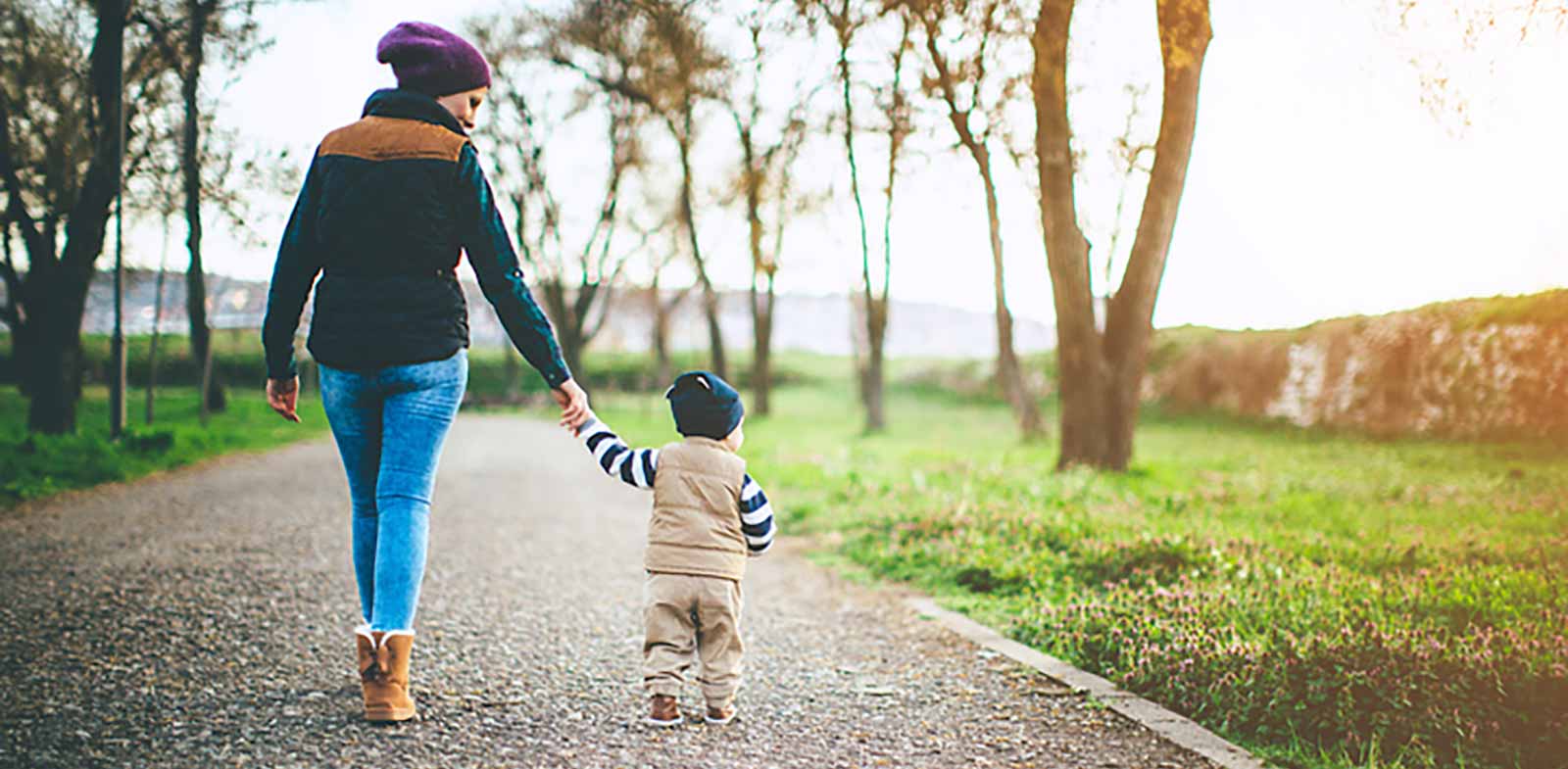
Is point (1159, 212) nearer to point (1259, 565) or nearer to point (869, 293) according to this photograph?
point (1259, 565)

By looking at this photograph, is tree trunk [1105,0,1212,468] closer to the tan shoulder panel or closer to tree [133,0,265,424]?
the tan shoulder panel

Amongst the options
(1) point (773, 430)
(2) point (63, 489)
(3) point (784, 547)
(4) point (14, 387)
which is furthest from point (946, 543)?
(4) point (14, 387)

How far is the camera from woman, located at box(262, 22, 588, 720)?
135 inches

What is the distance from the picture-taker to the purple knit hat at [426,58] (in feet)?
11.5

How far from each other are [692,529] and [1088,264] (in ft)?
32.6

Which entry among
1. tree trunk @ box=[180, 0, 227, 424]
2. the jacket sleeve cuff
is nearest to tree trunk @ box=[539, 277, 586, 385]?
tree trunk @ box=[180, 0, 227, 424]

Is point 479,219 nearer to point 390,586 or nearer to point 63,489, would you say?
point 390,586

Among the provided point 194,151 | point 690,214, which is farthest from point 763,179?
point 194,151

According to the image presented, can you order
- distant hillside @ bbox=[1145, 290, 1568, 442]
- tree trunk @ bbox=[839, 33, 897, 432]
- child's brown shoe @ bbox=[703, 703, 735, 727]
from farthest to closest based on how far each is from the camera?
tree trunk @ bbox=[839, 33, 897, 432], distant hillside @ bbox=[1145, 290, 1568, 442], child's brown shoe @ bbox=[703, 703, 735, 727]

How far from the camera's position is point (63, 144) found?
16.2m

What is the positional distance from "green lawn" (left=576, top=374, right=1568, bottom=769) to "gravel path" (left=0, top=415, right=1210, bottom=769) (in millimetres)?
470

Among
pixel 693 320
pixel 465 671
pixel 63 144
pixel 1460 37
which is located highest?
pixel 63 144

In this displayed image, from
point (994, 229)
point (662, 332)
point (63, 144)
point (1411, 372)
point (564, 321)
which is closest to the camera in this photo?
point (63, 144)

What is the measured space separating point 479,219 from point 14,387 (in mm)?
26101
